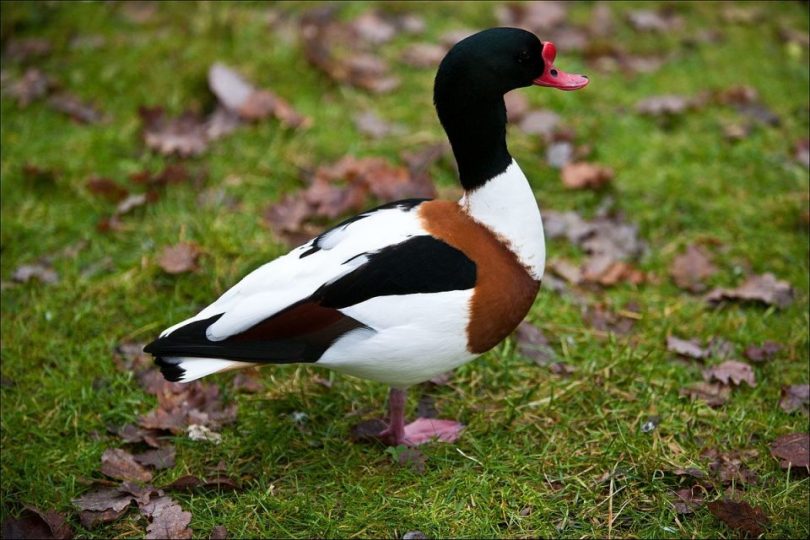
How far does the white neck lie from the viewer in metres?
2.76

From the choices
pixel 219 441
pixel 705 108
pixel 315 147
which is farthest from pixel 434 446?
pixel 705 108

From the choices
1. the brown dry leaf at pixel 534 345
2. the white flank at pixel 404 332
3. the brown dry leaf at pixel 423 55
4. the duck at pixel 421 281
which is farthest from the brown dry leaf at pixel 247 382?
the brown dry leaf at pixel 423 55

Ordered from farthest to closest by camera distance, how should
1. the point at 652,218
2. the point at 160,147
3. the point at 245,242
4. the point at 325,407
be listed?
1. the point at 160,147
2. the point at 652,218
3. the point at 245,242
4. the point at 325,407

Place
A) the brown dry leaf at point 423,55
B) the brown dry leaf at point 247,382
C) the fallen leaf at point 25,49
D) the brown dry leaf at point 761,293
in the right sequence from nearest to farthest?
the brown dry leaf at point 247,382 → the brown dry leaf at point 761,293 → the fallen leaf at point 25,49 → the brown dry leaf at point 423,55

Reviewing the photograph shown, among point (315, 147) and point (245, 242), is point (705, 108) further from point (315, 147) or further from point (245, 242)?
point (245, 242)

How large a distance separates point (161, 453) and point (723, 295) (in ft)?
7.25

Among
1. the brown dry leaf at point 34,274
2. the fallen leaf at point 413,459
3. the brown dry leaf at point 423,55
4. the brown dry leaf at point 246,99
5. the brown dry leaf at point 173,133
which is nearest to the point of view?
the fallen leaf at point 413,459

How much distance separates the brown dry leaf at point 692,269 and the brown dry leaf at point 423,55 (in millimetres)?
2043

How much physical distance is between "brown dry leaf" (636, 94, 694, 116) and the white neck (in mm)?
2341

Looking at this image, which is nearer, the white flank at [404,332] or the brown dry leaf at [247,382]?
the white flank at [404,332]

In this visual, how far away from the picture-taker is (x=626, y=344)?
3.31 metres

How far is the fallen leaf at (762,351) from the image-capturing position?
3.33 meters

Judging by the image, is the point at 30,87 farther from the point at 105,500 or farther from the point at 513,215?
the point at 513,215

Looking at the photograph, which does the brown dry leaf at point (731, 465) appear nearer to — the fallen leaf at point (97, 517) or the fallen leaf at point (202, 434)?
the fallen leaf at point (202, 434)
